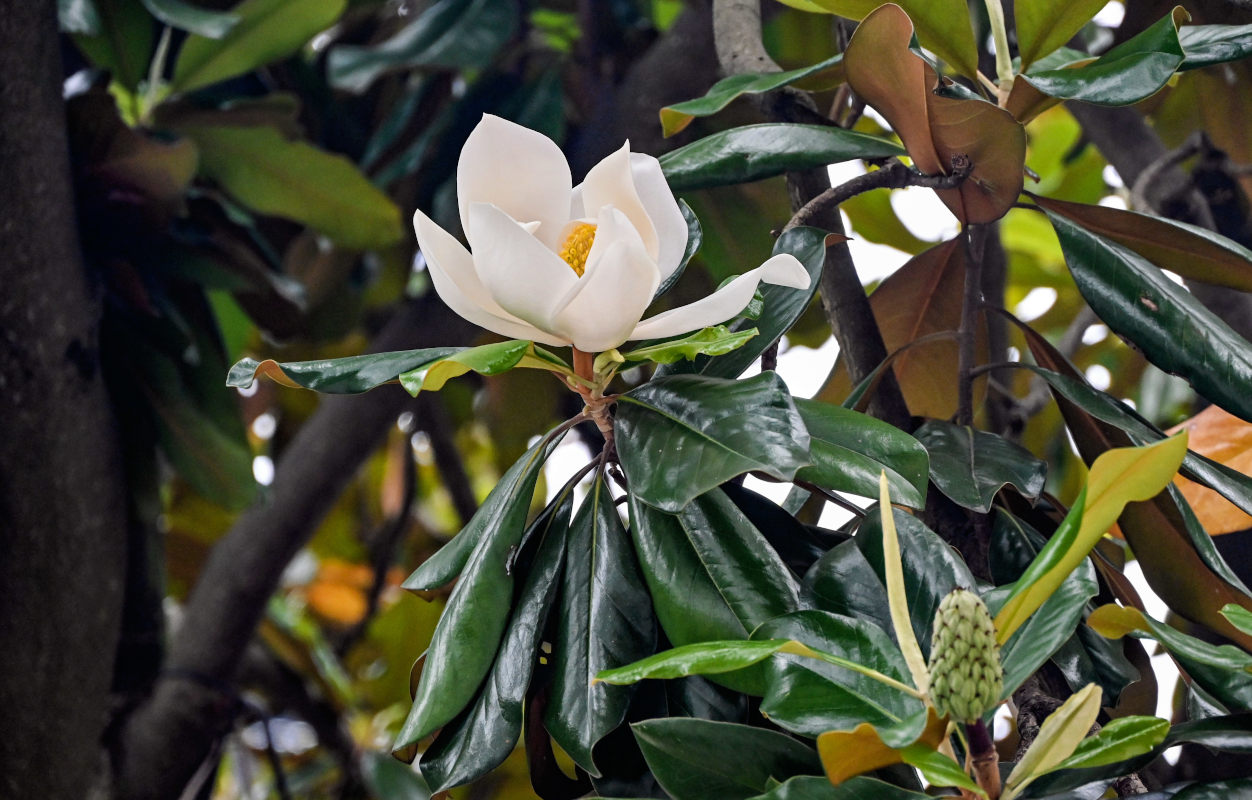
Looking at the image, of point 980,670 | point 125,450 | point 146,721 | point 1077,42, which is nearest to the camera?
point 980,670

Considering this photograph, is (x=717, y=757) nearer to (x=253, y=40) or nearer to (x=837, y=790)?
(x=837, y=790)

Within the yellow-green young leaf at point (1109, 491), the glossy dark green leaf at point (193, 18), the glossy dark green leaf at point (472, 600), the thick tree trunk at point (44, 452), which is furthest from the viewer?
Answer: the glossy dark green leaf at point (193, 18)

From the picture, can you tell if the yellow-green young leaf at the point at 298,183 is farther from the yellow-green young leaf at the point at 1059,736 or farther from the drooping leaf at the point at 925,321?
the yellow-green young leaf at the point at 1059,736

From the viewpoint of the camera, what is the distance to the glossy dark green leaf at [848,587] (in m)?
0.41

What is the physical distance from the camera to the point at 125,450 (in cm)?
116

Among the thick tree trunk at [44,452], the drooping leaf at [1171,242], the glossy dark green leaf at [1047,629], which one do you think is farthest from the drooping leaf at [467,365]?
the thick tree trunk at [44,452]

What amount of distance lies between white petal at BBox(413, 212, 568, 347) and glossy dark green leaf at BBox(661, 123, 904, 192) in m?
0.14

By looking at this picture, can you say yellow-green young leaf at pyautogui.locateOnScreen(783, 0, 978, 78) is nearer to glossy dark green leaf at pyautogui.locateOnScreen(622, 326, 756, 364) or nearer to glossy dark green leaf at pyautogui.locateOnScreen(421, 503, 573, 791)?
glossy dark green leaf at pyautogui.locateOnScreen(622, 326, 756, 364)

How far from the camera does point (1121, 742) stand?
1.07ft

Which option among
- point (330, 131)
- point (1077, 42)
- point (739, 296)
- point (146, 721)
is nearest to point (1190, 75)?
point (1077, 42)

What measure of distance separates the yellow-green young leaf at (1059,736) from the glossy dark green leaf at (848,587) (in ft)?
0.24

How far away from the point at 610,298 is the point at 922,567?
0.54ft

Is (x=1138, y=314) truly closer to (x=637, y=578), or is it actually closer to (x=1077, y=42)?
(x=637, y=578)

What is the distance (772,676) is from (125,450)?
1017 millimetres
